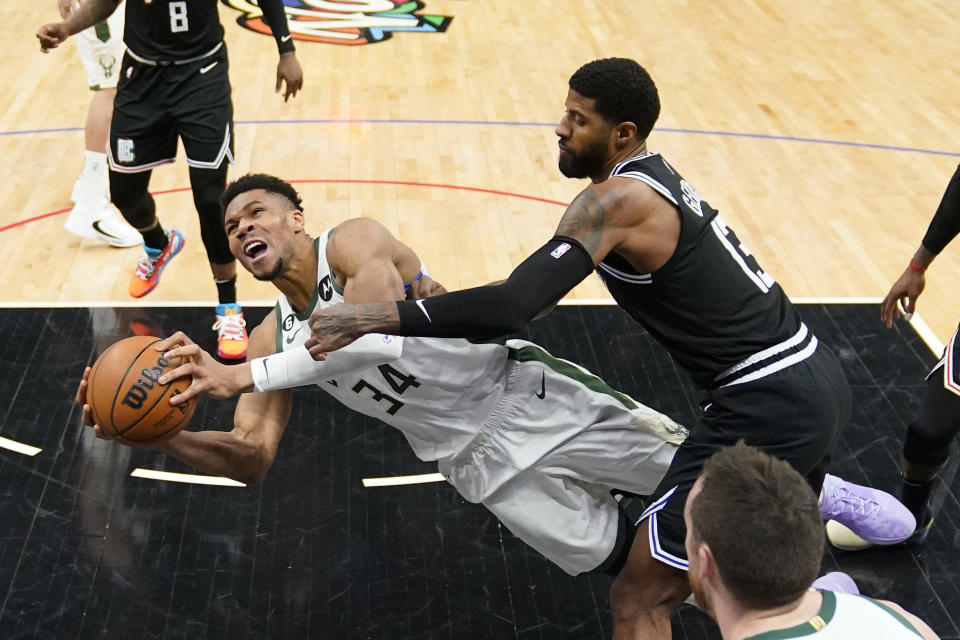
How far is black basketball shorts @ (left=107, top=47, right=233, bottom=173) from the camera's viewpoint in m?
5.29

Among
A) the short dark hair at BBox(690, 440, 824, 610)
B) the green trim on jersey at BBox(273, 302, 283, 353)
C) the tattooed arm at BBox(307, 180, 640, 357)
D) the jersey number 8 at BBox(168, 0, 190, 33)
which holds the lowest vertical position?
the green trim on jersey at BBox(273, 302, 283, 353)

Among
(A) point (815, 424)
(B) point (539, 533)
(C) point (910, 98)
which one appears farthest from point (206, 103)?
(C) point (910, 98)

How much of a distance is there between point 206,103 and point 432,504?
7.50ft

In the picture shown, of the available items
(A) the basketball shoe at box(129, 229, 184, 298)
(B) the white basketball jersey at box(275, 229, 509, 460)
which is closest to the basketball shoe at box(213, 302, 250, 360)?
(A) the basketball shoe at box(129, 229, 184, 298)

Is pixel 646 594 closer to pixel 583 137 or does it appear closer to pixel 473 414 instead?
pixel 473 414

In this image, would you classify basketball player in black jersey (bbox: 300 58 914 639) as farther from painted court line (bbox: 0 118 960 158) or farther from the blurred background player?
painted court line (bbox: 0 118 960 158)

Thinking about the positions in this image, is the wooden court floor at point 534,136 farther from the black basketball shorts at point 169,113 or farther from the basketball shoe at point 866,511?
the black basketball shorts at point 169,113

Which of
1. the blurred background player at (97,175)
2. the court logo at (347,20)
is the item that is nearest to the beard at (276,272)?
the blurred background player at (97,175)

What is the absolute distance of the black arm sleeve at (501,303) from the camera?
3004 millimetres

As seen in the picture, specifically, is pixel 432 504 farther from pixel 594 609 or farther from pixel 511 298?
pixel 511 298

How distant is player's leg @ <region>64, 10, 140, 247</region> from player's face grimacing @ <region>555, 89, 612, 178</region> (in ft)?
12.4

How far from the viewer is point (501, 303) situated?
300 cm

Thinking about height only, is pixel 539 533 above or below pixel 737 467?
below

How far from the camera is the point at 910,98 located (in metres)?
8.57
